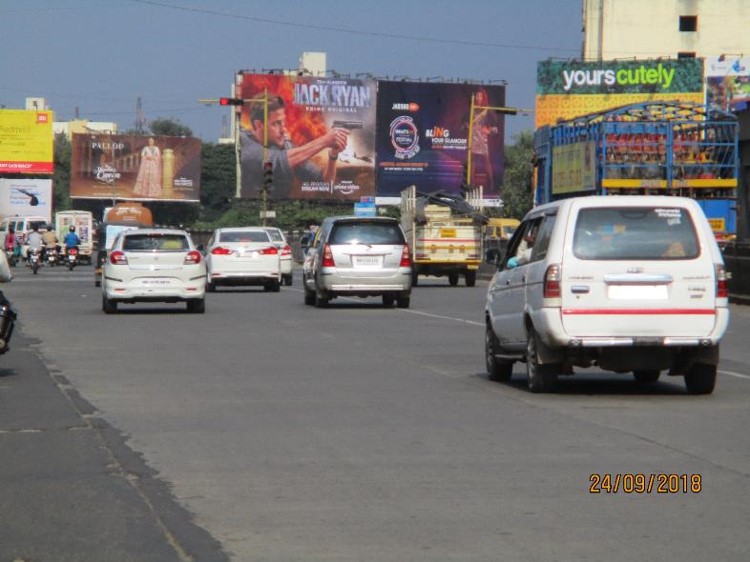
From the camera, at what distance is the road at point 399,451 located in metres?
7.53

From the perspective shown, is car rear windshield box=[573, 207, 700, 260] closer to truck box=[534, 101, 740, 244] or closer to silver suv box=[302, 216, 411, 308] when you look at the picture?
silver suv box=[302, 216, 411, 308]

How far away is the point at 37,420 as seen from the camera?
1244 cm

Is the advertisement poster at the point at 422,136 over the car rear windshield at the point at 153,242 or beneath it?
over

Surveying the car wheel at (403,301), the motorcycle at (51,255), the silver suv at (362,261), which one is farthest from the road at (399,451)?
the motorcycle at (51,255)

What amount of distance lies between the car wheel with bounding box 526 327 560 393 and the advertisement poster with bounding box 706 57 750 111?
70.3 meters

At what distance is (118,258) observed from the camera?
29.0 meters

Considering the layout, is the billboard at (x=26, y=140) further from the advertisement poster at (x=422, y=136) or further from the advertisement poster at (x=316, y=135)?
the advertisement poster at (x=422, y=136)

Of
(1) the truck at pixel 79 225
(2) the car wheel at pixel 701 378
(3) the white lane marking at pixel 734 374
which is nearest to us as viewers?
(2) the car wheel at pixel 701 378

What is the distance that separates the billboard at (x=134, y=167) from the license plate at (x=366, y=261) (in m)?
86.9

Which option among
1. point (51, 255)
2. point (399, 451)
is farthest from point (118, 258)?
point (51, 255)

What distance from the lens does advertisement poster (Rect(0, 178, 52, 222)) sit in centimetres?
9969

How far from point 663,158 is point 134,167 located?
87709 millimetres

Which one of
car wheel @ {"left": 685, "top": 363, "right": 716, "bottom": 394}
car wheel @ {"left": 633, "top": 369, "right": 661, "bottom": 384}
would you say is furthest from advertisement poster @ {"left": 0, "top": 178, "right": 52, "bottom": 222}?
car wheel @ {"left": 685, "top": 363, "right": 716, "bottom": 394}

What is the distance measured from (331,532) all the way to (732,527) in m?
1.89
